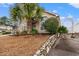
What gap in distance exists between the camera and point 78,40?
4.30 metres

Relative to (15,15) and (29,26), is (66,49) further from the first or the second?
(15,15)

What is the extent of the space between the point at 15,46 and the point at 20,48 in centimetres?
5

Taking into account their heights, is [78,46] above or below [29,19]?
below

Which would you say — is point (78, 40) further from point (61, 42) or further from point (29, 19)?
point (29, 19)

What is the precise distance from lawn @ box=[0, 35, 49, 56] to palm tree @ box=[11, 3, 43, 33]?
0.11 meters

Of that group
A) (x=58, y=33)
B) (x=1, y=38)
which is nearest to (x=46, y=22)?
(x=58, y=33)

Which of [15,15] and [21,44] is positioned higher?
[15,15]

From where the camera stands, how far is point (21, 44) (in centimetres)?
432

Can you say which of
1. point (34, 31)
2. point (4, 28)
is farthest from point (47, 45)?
point (4, 28)

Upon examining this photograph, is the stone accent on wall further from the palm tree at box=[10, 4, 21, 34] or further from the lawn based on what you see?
the palm tree at box=[10, 4, 21, 34]

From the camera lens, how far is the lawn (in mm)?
4297

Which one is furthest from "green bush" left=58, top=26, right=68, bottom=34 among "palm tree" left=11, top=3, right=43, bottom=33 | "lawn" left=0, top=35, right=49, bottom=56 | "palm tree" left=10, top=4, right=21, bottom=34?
"palm tree" left=10, top=4, right=21, bottom=34

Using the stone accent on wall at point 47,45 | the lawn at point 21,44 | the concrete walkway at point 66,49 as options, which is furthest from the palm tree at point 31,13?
the concrete walkway at point 66,49

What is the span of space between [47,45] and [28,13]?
0.38m
